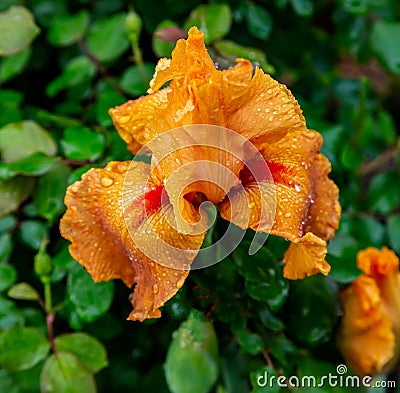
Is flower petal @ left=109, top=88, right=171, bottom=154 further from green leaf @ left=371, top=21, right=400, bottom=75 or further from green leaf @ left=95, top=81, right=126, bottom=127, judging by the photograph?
green leaf @ left=371, top=21, right=400, bottom=75

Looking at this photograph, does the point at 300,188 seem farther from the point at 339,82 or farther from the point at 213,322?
the point at 339,82

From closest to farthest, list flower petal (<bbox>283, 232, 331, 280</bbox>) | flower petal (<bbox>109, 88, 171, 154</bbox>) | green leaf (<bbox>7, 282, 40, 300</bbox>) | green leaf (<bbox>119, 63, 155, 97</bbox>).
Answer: flower petal (<bbox>283, 232, 331, 280</bbox>) < flower petal (<bbox>109, 88, 171, 154</bbox>) < green leaf (<bbox>7, 282, 40, 300</bbox>) < green leaf (<bbox>119, 63, 155, 97</bbox>)

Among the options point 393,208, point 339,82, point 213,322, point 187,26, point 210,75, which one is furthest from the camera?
point 339,82

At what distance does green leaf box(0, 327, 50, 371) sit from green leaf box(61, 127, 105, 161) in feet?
0.81

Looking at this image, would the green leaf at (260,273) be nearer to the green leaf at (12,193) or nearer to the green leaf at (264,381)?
the green leaf at (264,381)

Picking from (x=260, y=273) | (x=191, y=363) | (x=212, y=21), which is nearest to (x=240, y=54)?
(x=212, y=21)

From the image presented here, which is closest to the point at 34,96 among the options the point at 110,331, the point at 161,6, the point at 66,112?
the point at 66,112

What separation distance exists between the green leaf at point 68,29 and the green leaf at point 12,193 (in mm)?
278

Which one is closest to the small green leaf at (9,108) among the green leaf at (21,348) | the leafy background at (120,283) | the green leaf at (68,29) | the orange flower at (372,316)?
the leafy background at (120,283)

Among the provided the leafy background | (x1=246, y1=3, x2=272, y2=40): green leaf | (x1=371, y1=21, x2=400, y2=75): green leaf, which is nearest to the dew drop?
the leafy background

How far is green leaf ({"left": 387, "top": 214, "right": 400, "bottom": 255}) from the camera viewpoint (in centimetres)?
103

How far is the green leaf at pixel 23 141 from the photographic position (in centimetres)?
90

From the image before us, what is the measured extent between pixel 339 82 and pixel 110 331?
0.72 m

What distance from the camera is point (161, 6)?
3.63 feet
